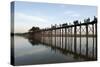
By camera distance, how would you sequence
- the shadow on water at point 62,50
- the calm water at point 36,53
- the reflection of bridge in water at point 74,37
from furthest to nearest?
the reflection of bridge in water at point 74,37
the shadow on water at point 62,50
the calm water at point 36,53

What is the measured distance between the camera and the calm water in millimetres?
3951

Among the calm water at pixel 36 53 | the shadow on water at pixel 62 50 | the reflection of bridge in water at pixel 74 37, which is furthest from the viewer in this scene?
the reflection of bridge in water at pixel 74 37

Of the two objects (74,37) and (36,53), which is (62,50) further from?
(36,53)

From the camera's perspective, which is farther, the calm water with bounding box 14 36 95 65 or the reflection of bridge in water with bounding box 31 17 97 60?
the reflection of bridge in water with bounding box 31 17 97 60

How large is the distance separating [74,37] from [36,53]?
0.84 metres

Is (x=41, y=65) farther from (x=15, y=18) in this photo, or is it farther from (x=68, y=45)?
(x=15, y=18)

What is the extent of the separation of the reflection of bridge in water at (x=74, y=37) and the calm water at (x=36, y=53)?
4 cm

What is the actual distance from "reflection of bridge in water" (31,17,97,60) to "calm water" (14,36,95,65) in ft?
0.14

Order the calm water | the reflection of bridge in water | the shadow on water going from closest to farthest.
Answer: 1. the calm water
2. the shadow on water
3. the reflection of bridge in water

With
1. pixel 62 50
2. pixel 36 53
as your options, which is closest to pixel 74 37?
pixel 62 50

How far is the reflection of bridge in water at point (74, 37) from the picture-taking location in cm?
434

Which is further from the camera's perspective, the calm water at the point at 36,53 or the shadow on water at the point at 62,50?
the shadow on water at the point at 62,50

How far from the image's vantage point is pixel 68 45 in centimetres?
444

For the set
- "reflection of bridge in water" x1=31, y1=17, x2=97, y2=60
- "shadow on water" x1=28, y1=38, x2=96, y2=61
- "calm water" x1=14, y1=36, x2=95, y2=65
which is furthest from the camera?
"reflection of bridge in water" x1=31, y1=17, x2=97, y2=60
